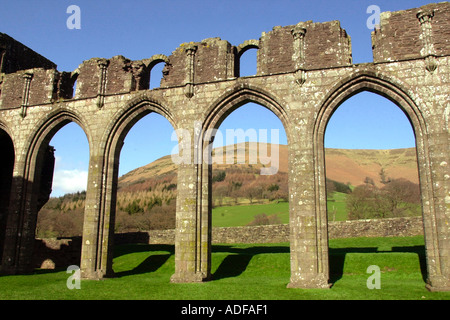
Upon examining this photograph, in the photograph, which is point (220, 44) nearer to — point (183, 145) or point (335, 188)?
point (183, 145)

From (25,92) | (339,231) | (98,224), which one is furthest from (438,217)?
(25,92)

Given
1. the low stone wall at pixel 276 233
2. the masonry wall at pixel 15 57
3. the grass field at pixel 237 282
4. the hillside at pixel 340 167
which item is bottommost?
the grass field at pixel 237 282

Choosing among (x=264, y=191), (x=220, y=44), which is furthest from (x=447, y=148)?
(x=264, y=191)

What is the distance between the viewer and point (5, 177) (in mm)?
15492

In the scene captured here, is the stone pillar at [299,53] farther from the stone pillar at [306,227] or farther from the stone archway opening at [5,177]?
the stone archway opening at [5,177]

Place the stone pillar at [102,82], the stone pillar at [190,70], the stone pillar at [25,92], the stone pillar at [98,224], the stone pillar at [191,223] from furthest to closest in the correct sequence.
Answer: the stone pillar at [25,92] < the stone pillar at [102,82] < the stone pillar at [190,70] < the stone pillar at [98,224] < the stone pillar at [191,223]

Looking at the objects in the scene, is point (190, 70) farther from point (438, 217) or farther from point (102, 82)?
point (438, 217)

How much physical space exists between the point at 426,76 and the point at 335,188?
4544cm

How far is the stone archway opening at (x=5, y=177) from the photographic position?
15.2 m

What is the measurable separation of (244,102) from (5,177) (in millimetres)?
10795

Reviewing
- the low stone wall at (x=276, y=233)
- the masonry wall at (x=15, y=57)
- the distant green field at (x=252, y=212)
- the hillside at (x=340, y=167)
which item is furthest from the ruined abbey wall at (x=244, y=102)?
the hillside at (x=340, y=167)

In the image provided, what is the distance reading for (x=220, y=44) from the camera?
11.8 m

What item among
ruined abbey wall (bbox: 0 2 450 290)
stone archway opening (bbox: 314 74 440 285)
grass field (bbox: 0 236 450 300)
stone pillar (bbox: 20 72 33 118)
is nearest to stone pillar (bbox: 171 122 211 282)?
ruined abbey wall (bbox: 0 2 450 290)

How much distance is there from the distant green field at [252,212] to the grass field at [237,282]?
18.8 m
